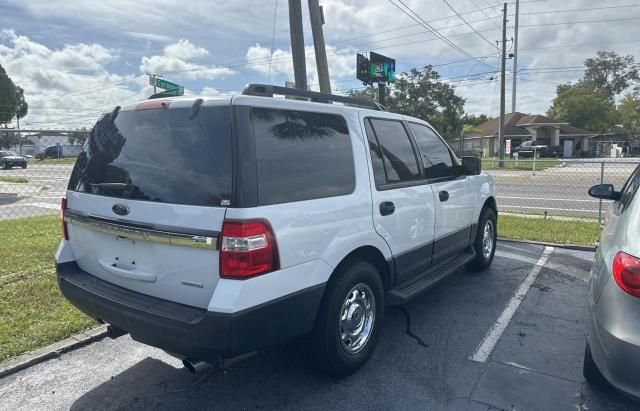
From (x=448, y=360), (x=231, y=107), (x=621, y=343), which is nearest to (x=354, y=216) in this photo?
(x=231, y=107)

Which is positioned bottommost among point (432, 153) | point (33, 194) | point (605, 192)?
point (33, 194)

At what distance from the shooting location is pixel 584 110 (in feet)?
206

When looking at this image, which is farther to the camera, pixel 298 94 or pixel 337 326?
pixel 298 94

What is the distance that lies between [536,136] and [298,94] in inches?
2399

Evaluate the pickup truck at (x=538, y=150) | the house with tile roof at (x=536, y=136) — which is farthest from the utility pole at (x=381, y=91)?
the house with tile roof at (x=536, y=136)

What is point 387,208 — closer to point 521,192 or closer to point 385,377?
point 385,377

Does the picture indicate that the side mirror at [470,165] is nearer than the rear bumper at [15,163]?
Yes

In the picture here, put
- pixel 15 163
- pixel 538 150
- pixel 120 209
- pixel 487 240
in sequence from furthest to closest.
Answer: pixel 538 150
pixel 15 163
pixel 487 240
pixel 120 209

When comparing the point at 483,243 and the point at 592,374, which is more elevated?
the point at 483,243

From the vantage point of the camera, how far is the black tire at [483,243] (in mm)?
5766

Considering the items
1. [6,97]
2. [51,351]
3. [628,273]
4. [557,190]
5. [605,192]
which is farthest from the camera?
[6,97]

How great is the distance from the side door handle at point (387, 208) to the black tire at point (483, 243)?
2.41 meters

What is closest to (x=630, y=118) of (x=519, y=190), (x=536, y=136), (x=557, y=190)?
(x=536, y=136)

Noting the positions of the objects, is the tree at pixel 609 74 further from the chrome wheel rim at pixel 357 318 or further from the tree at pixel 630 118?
the chrome wheel rim at pixel 357 318
